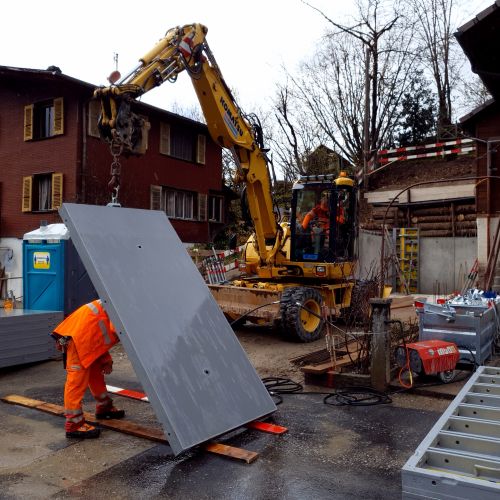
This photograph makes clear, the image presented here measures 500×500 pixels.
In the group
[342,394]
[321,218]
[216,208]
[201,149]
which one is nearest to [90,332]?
[342,394]

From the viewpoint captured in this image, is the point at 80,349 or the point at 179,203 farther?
the point at 179,203

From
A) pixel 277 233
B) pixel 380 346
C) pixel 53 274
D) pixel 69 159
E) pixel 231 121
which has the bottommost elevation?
pixel 380 346

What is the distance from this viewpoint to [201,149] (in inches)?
997

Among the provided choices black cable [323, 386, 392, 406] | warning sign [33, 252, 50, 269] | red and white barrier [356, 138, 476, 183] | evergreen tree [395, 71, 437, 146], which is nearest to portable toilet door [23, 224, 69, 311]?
warning sign [33, 252, 50, 269]

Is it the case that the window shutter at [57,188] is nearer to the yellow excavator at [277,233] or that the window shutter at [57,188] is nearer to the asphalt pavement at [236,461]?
the yellow excavator at [277,233]

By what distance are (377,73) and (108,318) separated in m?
25.9

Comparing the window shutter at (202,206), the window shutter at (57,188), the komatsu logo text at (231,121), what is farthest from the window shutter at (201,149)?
the komatsu logo text at (231,121)

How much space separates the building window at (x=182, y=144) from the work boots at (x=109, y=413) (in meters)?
18.5

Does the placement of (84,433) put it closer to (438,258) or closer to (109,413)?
(109,413)

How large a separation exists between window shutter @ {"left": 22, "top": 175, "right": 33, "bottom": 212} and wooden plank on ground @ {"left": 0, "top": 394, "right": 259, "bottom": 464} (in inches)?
599

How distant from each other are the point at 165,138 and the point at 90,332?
1920cm

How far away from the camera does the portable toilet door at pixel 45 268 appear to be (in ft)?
30.0

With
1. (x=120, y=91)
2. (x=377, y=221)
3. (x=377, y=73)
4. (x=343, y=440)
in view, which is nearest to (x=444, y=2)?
(x=377, y=73)

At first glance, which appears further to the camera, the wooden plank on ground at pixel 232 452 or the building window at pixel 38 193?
the building window at pixel 38 193
